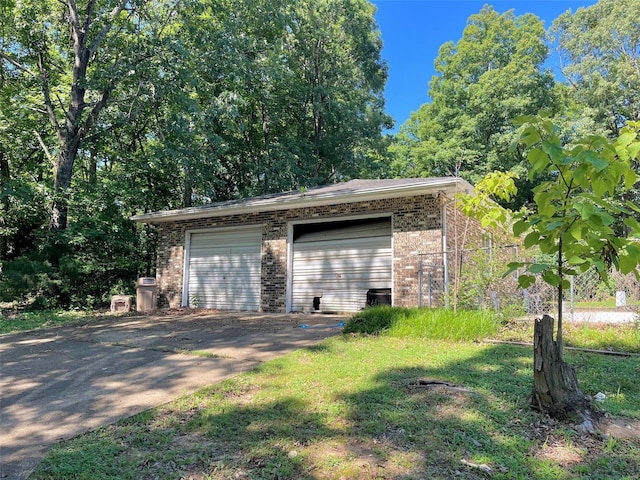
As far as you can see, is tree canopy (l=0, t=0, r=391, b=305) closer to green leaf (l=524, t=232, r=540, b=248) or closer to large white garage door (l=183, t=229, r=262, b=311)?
large white garage door (l=183, t=229, r=262, b=311)

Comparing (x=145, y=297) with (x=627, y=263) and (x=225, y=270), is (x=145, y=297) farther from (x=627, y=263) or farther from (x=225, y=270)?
(x=627, y=263)

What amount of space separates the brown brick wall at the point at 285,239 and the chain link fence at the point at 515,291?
1.40 meters

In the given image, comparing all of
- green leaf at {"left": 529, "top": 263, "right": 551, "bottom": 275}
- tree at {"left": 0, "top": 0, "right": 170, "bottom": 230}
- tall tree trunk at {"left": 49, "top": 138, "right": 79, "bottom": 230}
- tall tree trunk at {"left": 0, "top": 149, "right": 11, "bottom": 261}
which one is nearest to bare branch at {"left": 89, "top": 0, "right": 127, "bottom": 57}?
tree at {"left": 0, "top": 0, "right": 170, "bottom": 230}

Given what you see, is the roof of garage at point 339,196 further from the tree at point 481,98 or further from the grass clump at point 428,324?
the tree at point 481,98

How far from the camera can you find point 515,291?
673 cm

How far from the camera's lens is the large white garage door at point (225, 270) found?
11.3 m

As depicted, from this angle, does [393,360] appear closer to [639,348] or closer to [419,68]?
[639,348]

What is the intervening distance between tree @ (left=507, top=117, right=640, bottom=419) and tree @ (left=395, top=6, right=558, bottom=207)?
1846 cm

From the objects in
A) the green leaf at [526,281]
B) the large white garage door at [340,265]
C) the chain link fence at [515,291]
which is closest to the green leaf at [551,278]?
the green leaf at [526,281]

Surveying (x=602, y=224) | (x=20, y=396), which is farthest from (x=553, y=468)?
(x=20, y=396)

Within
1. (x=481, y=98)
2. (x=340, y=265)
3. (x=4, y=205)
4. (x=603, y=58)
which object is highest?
(x=603, y=58)

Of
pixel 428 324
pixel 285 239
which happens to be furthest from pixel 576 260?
pixel 285 239

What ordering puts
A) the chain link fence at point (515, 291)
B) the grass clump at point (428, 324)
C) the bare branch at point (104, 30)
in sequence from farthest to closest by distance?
1. the bare branch at point (104, 30)
2. the chain link fence at point (515, 291)
3. the grass clump at point (428, 324)

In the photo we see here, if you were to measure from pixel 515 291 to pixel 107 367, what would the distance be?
6.06 m
